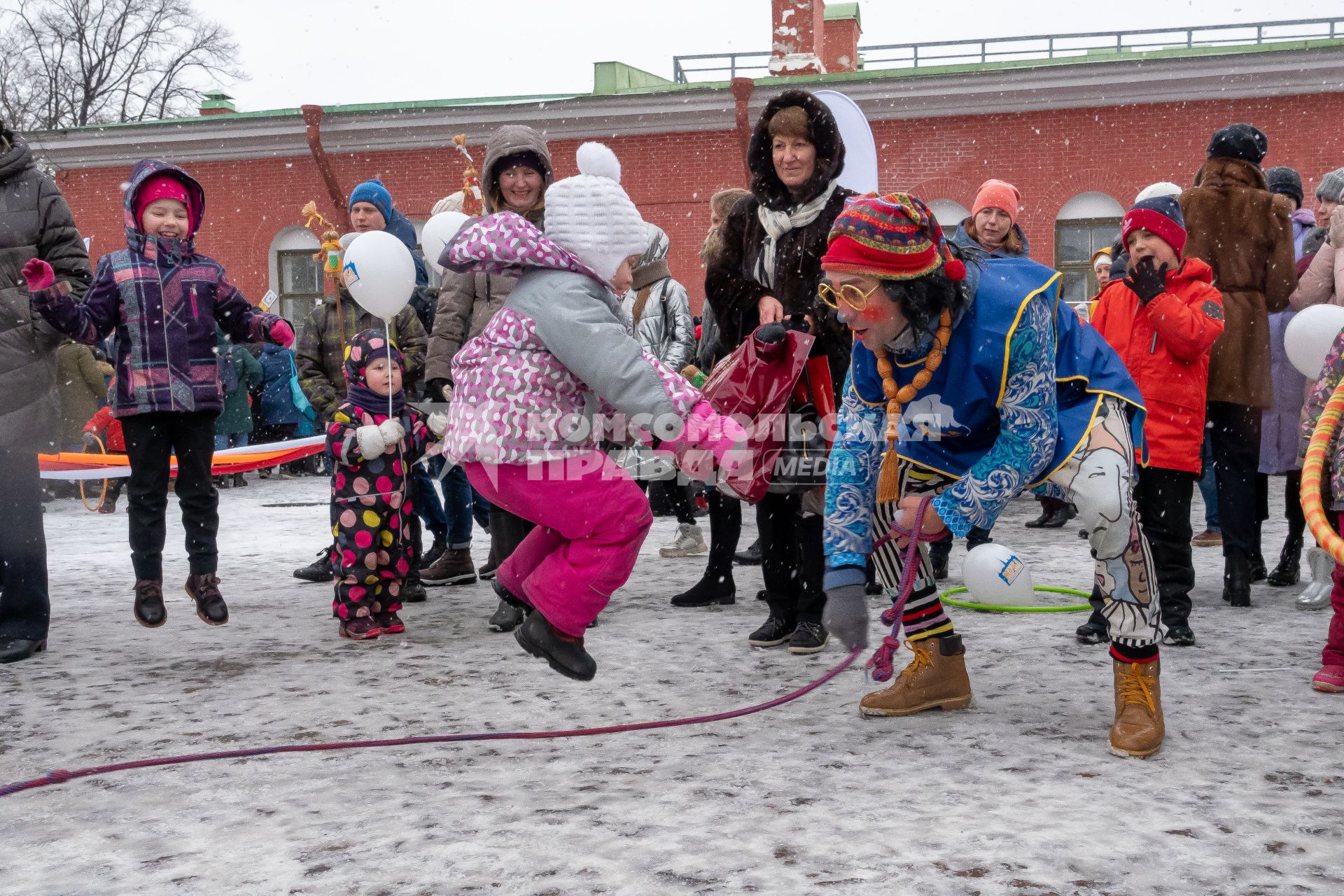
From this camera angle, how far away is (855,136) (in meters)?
5.59

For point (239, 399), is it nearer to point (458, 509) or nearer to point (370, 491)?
point (458, 509)

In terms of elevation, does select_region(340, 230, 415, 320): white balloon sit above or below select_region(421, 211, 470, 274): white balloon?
below

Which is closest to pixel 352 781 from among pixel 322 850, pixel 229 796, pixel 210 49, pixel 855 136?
pixel 229 796

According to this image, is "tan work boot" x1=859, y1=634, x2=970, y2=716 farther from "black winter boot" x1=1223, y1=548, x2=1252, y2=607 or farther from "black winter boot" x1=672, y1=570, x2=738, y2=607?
"black winter boot" x1=1223, y1=548, x2=1252, y2=607

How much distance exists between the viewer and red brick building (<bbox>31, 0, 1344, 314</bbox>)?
19.1 meters

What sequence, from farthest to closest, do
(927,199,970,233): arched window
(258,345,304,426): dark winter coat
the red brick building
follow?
1. (927,199,970,233): arched window
2. the red brick building
3. (258,345,304,426): dark winter coat

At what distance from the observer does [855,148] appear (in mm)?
5562

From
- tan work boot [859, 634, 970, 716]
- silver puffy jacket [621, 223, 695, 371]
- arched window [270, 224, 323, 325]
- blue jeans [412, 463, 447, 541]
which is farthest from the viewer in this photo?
arched window [270, 224, 323, 325]

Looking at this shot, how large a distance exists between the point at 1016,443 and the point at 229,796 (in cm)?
230

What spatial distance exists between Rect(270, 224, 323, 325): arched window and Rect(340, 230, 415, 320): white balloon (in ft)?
59.2

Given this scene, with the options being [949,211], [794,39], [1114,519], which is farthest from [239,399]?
[794,39]

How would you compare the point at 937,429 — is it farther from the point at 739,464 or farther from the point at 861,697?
the point at 861,697

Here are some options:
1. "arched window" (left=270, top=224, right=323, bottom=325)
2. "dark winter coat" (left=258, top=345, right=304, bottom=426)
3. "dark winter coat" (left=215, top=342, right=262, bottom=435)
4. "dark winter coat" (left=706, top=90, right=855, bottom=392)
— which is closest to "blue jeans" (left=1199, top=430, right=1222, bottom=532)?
"dark winter coat" (left=706, top=90, right=855, bottom=392)

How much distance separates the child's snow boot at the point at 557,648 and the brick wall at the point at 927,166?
57.1ft
